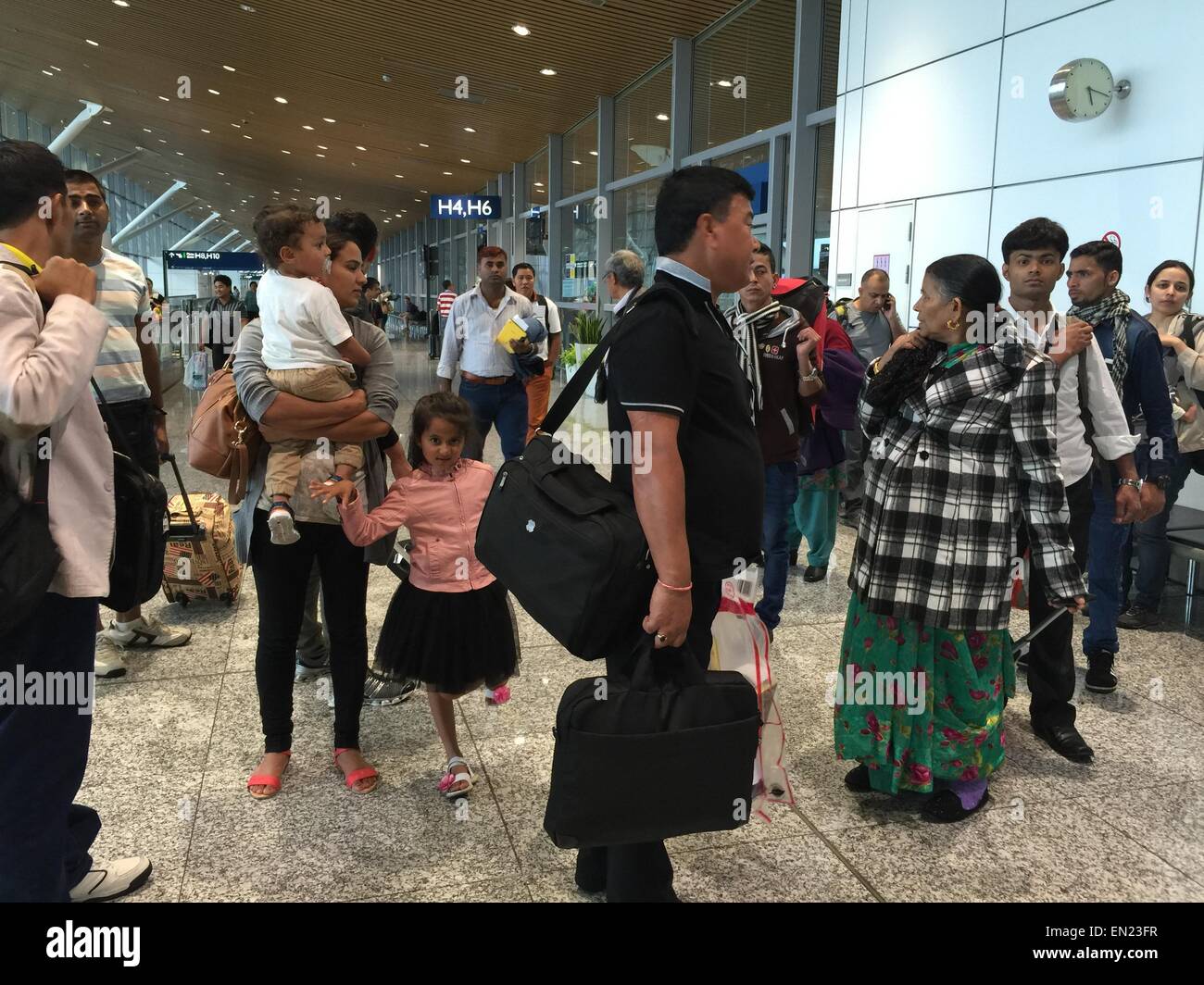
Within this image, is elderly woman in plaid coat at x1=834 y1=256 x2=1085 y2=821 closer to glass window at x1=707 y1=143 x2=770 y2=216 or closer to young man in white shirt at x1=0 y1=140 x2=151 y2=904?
young man in white shirt at x1=0 y1=140 x2=151 y2=904

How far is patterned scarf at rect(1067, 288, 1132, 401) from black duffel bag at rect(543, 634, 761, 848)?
8.17 ft

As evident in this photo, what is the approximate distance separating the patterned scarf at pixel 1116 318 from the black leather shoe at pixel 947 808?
173 cm

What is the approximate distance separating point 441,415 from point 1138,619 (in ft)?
12.8

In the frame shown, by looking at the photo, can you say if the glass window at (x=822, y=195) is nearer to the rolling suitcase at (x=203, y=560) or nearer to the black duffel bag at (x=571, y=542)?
the rolling suitcase at (x=203, y=560)

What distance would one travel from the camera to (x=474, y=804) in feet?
9.27

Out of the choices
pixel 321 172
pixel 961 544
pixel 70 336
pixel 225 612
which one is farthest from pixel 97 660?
pixel 321 172

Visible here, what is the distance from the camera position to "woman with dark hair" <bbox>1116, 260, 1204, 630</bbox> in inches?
177

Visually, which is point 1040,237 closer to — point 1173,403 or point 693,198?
point 693,198

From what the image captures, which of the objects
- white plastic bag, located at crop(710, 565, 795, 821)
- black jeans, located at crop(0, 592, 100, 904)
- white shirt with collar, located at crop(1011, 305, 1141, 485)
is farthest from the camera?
white shirt with collar, located at crop(1011, 305, 1141, 485)

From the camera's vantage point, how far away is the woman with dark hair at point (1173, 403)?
4.50 meters

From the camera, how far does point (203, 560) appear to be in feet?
14.9

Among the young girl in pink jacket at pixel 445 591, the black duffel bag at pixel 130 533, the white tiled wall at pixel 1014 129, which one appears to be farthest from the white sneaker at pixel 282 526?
the white tiled wall at pixel 1014 129

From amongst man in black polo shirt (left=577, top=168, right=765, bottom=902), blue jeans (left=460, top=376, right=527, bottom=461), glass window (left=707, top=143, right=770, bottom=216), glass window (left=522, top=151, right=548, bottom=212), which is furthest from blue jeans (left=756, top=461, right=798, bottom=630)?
glass window (left=522, top=151, right=548, bottom=212)
